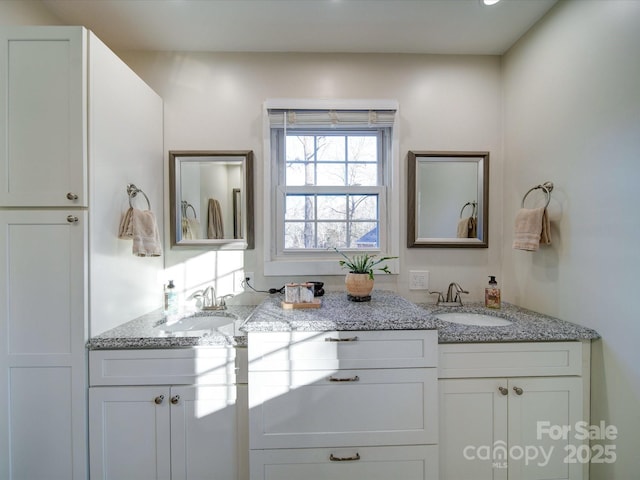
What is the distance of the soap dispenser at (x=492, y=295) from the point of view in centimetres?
175

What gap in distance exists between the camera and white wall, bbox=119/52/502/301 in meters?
1.86

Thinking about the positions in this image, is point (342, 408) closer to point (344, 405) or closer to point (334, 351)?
point (344, 405)

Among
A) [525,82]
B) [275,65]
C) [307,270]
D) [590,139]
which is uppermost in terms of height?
[275,65]

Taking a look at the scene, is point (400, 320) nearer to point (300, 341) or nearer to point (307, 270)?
point (300, 341)

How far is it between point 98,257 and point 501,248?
94.8 inches

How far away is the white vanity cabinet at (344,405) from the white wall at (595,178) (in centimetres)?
79

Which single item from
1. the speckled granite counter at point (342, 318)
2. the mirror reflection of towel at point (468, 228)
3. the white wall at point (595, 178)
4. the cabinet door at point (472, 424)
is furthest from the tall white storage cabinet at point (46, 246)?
the white wall at point (595, 178)

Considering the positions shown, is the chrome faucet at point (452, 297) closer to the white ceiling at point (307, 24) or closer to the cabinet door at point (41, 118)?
the white ceiling at point (307, 24)

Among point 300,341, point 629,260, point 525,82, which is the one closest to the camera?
point 629,260

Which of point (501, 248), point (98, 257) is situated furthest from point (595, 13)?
point (98, 257)

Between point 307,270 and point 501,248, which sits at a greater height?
point 501,248

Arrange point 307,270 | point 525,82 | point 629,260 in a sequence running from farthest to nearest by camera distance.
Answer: point 307,270 < point 525,82 < point 629,260

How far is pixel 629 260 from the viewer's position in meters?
1.16

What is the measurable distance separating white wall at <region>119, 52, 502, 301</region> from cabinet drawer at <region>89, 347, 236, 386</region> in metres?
0.61
